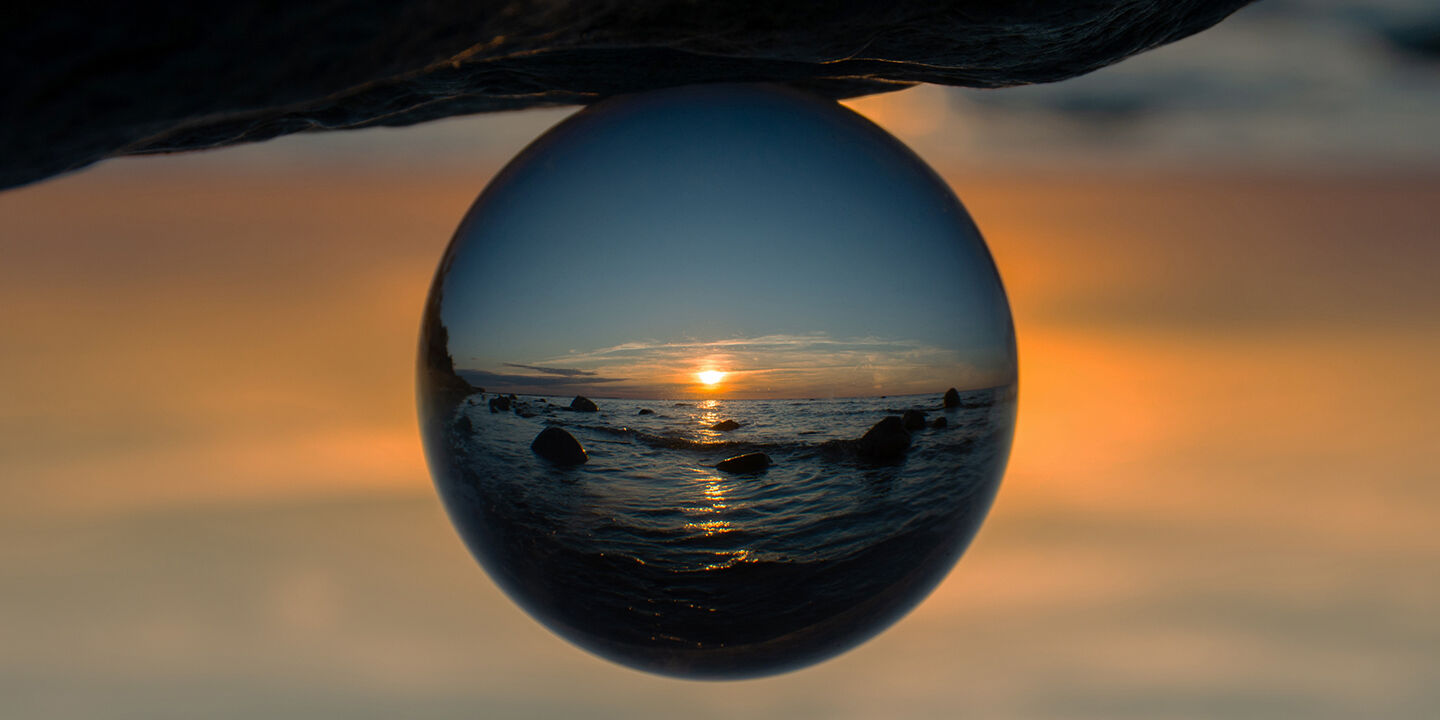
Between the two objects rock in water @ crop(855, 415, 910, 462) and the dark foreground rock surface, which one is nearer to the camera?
the dark foreground rock surface

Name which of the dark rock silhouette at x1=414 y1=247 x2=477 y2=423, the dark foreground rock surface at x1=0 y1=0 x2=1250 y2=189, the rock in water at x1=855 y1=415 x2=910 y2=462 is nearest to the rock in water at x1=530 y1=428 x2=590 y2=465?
the dark rock silhouette at x1=414 y1=247 x2=477 y2=423

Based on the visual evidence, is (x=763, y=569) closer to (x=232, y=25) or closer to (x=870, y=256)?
(x=870, y=256)

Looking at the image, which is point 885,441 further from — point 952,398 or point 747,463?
point 747,463

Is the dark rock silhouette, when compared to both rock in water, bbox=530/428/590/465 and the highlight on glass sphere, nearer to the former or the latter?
the highlight on glass sphere

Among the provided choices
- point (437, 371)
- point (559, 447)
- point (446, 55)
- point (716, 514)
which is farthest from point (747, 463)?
point (446, 55)

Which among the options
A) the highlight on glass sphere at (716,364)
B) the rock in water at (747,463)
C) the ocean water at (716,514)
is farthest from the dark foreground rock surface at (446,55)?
the rock in water at (747,463)

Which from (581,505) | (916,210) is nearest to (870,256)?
(916,210)
